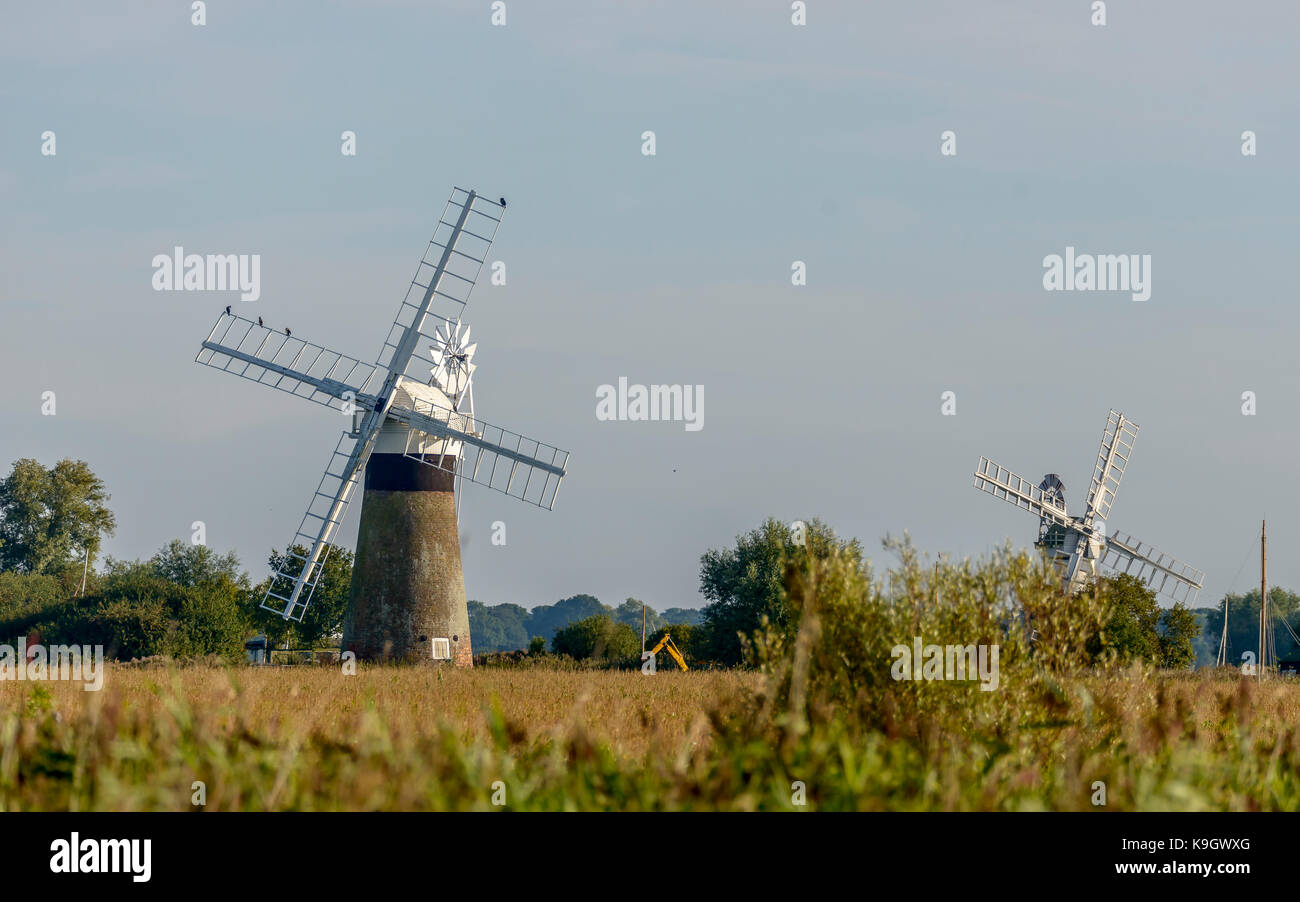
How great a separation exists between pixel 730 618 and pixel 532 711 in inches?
1625

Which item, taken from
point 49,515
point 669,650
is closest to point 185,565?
point 49,515

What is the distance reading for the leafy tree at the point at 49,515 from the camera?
99.2 meters

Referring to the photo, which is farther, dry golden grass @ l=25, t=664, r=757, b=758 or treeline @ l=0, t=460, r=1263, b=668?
treeline @ l=0, t=460, r=1263, b=668

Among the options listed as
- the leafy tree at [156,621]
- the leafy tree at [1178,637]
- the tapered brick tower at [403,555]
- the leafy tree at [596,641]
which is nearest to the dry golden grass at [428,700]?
the tapered brick tower at [403,555]

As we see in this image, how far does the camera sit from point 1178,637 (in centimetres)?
5706

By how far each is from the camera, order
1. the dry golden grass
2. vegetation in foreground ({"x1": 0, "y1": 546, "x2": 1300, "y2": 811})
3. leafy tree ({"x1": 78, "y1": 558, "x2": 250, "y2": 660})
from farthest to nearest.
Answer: leafy tree ({"x1": 78, "y1": 558, "x2": 250, "y2": 660}) → the dry golden grass → vegetation in foreground ({"x1": 0, "y1": 546, "x2": 1300, "y2": 811})

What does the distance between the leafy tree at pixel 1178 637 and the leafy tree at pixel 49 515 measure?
7283 cm

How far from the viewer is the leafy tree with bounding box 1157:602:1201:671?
55.5 metres

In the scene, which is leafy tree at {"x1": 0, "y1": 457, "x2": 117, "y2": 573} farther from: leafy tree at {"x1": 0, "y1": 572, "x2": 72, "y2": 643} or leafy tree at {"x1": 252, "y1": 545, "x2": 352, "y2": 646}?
leafy tree at {"x1": 252, "y1": 545, "x2": 352, "y2": 646}

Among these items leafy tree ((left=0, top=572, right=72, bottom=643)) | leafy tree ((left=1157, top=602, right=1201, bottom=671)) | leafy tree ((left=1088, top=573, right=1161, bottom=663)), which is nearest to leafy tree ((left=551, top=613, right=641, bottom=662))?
leafy tree ((left=1088, top=573, right=1161, bottom=663))

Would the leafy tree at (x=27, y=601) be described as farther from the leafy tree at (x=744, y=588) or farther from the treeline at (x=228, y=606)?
the leafy tree at (x=744, y=588)

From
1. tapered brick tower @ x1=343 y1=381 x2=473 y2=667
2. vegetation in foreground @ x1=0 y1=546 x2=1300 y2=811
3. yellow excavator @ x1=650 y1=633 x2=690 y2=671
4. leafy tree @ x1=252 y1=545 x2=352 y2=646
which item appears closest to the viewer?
vegetation in foreground @ x1=0 y1=546 x2=1300 y2=811

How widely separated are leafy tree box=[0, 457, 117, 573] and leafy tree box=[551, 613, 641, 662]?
5249cm
